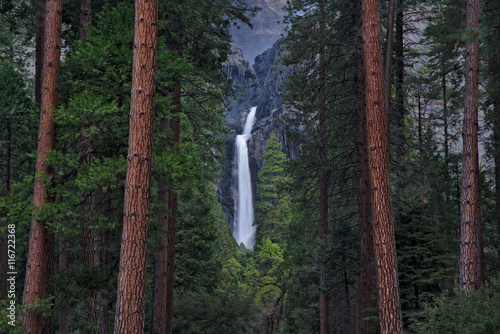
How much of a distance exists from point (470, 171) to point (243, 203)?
161 ft

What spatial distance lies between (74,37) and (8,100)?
4823mm

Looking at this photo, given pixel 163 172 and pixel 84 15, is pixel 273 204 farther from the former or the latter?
pixel 163 172

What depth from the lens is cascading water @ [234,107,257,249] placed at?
5443 cm

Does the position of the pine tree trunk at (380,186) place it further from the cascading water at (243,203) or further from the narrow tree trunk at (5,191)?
the cascading water at (243,203)

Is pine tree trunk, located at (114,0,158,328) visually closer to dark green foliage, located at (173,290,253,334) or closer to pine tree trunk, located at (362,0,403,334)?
pine tree trunk, located at (362,0,403,334)

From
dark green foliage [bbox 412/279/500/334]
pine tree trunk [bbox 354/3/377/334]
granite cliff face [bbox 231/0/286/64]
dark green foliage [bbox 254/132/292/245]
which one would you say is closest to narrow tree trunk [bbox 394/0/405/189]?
pine tree trunk [bbox 354/3/377/334]

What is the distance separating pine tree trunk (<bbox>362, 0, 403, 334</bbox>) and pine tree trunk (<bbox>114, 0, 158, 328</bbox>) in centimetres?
377

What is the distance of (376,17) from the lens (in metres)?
6.64

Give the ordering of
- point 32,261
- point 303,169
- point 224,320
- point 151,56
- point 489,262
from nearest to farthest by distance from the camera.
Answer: point 151,56 → point 32,261 → point 303,169 → point 224,320 → point 489,262

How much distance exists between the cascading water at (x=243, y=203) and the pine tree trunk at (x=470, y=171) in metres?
46.0

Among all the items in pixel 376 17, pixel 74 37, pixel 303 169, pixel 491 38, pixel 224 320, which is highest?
pixel 491 38

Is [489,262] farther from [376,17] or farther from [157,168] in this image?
[157,168]

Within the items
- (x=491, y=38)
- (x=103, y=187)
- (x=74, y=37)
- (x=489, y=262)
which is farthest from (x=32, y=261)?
(x=489, y=262)

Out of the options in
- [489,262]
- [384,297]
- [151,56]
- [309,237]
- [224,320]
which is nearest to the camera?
[151,56]
